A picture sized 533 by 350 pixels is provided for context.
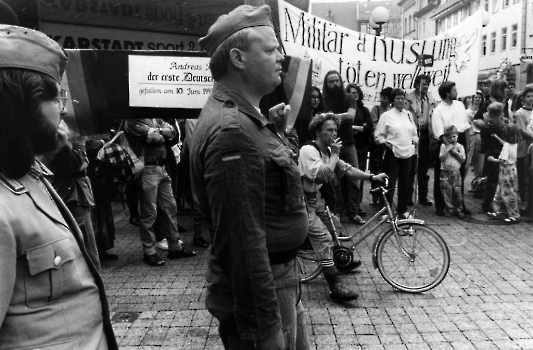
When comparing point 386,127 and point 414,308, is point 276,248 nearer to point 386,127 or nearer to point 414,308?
point 414,308

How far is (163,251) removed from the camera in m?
6.98

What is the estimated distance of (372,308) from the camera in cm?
499

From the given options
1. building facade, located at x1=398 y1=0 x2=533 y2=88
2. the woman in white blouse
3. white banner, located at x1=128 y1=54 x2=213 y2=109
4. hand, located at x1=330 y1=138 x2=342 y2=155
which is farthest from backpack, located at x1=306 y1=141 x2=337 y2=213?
building facade, located at x1=398 y1=0 x2=533 y2=88

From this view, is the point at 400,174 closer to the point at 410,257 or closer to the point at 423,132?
the point at 423,132

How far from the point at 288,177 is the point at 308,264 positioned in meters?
3.56

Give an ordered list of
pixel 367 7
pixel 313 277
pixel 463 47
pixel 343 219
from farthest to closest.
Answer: pixel 367 7, pixel 463 47, pixel 343 219, pixel 313 277

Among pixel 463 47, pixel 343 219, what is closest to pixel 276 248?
pixel 343 219

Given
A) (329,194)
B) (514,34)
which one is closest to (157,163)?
(329,194)

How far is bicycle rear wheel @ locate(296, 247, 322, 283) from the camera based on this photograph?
5.50 metres

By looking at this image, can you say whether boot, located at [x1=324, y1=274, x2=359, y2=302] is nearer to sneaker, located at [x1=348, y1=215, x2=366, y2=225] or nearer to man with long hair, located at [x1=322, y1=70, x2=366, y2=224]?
man with long hair, located at [x1=322, y1=70, x2=366, y2=224]

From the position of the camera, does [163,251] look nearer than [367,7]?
Yes

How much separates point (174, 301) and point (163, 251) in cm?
186

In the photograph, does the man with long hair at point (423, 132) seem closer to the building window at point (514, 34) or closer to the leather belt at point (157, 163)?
the leather belt at point (157, 163)

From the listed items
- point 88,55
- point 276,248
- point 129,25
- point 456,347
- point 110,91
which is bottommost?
point 456,347
